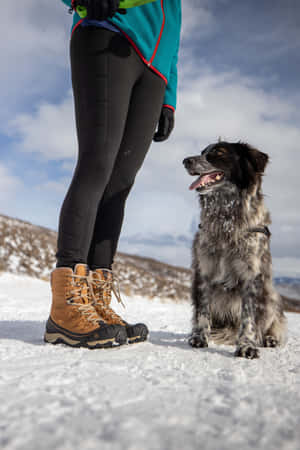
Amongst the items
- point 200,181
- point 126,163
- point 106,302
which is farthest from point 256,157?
point 106,302

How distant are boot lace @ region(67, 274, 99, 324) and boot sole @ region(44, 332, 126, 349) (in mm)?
119

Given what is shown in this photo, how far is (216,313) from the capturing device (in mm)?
2127

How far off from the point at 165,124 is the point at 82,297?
4.44ft

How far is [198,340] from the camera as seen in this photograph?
193cm

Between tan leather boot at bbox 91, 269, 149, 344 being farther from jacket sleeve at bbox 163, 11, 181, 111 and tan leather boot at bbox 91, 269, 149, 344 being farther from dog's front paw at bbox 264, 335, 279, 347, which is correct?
jacket sleeve at bbox 163, 11, 181, 111

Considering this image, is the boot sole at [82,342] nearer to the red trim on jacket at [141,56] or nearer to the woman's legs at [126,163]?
the woman's legs at [126,163]

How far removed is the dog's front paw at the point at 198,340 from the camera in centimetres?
191

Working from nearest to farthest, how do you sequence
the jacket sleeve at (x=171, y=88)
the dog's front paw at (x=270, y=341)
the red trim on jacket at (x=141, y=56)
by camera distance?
the red trim on jacket at (x=141, y=56), the dog's front paw at (x=270, y=341), the jacket sleeve at (x=171, y=88)

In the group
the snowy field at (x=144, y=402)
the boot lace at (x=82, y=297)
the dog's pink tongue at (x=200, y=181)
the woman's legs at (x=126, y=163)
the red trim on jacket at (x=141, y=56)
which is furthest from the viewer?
the dog's pink tongue at (x=200, y=181)

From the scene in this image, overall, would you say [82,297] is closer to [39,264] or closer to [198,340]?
[198,340]

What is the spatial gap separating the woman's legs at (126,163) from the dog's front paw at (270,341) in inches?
45.6

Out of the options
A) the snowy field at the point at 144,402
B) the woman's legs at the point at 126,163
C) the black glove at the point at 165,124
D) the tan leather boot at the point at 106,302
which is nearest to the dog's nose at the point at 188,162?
the black glove at the point at 165,124

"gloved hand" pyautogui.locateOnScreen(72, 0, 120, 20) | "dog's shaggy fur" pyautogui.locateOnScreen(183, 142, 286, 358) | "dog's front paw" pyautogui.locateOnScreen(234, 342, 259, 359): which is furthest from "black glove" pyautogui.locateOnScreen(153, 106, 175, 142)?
"dog's front paw" pyautogui.locateOnScreen(234, 342, 259, 359)

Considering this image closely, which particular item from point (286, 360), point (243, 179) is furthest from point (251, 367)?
point (243, 179)
